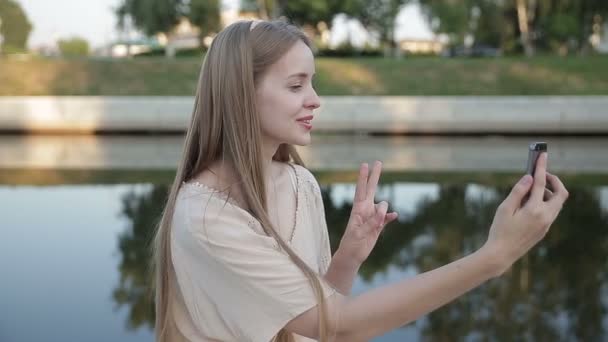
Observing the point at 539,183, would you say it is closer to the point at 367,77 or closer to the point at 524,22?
the point at 367,77

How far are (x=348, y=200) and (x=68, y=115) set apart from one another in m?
Result: 9.95

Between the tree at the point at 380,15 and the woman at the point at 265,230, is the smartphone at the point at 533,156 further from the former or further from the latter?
the tree at the point at 380,15

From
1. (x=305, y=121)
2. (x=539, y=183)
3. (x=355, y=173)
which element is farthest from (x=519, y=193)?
(x=355, y=173)

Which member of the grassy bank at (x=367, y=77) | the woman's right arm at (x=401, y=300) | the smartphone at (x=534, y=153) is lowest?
the grassy bank at (x=367, y=77)

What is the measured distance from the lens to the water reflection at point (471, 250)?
4.17 meters

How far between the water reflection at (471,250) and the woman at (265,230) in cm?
250

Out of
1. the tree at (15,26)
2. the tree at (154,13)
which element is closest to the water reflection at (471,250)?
the tree at (154,13)

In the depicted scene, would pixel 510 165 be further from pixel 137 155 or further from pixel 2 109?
pixel 2 109

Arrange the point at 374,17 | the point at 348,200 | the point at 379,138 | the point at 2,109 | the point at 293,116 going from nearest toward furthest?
1. the point at 293,116
2. the point at 348,200
3. the point at 379,138
4. the point at 2,109
5. the point at 374,17

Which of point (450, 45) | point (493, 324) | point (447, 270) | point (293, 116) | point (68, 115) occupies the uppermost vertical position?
point (293, 116)

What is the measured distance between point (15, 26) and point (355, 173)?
215 ft

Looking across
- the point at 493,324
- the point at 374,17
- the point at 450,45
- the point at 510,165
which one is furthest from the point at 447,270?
the point at 450,45

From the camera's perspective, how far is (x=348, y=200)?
305 inches

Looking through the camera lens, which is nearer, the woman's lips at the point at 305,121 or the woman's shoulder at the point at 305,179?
the woman's lips at the point at 305,121
